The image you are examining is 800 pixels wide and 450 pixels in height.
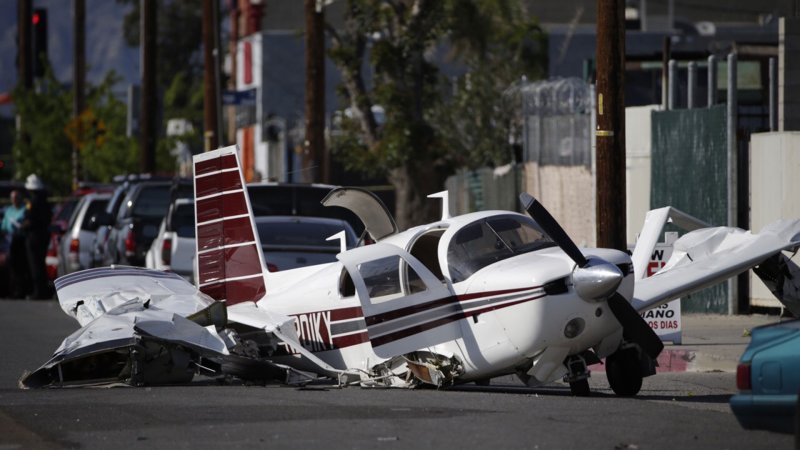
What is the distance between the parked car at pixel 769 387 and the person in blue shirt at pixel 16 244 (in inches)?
884

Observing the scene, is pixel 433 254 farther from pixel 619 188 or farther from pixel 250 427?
pixel 619 188

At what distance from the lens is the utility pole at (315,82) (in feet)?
92.5

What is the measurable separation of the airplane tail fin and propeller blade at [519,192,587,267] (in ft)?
12.1

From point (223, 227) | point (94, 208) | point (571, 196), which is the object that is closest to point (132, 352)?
point (223, 227)

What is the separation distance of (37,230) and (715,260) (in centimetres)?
1846

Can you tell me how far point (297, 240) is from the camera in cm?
1905

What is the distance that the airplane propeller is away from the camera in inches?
470

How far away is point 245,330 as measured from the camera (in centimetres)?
1414

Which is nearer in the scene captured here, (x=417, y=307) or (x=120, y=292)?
(x=417, y=307)

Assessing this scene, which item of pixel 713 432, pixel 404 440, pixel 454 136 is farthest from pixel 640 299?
pixel 454 136

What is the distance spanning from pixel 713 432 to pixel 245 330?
4.95 metres

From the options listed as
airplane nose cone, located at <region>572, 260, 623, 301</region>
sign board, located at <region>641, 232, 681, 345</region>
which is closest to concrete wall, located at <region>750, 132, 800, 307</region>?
sign board, located at <region>641, 232, 681, 345</region>

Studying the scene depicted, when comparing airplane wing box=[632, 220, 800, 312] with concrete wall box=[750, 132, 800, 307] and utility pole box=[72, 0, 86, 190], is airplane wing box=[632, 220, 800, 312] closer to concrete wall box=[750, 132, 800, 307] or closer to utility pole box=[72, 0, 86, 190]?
concrete wall box=[750, 132, 800, 307]

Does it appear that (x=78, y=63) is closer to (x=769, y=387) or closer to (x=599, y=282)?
(x=599, y=282)
